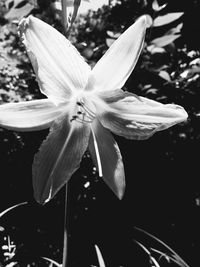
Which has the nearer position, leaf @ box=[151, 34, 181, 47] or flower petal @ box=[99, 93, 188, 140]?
flower petal @ box=[99, 93, 188, 140]

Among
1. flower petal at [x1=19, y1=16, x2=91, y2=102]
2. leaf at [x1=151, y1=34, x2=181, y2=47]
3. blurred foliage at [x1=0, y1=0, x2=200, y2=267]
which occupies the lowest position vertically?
blurred foliage at [x1=0, y1=0, x2=200, y2=267]

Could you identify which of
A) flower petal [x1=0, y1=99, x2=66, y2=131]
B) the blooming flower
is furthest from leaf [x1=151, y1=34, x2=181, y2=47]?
flower petal [x1=0, y1=99, x2=66, y2=131]

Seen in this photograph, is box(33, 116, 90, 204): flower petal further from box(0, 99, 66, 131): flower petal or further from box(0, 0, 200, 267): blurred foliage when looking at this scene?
box(0, 0, 200, 267): blurred foliage

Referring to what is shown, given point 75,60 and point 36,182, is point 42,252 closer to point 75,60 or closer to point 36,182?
point 36,182

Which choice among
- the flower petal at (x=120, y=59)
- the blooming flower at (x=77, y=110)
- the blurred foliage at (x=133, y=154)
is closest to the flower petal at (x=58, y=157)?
the blooming flower at (x=77, y=110)

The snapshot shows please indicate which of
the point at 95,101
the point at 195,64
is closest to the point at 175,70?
the point at 195,64

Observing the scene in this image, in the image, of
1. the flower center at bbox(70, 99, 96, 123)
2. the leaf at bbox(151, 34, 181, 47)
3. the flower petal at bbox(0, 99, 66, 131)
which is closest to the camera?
the flower petal at bbox(0, 99, 66, 131)

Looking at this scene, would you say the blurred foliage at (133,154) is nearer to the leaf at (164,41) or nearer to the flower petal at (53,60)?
the leaf at (164,41)
